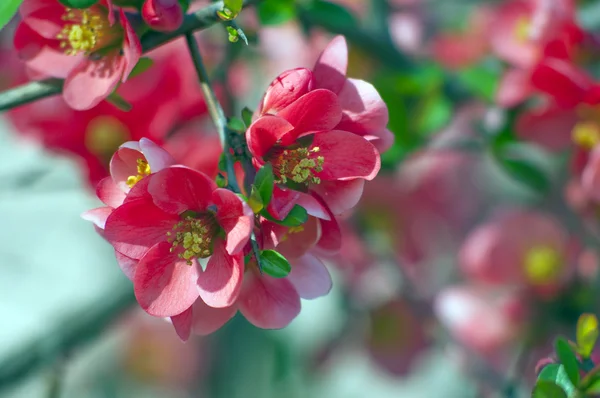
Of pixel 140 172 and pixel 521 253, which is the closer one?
pixel 140 172

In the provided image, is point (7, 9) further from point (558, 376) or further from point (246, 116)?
point (558, 376)

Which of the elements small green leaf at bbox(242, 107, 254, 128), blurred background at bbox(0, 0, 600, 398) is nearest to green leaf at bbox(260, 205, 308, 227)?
small green leaf at bbox(242, 107, 254, 128)

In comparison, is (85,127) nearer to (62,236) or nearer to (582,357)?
(582,357)

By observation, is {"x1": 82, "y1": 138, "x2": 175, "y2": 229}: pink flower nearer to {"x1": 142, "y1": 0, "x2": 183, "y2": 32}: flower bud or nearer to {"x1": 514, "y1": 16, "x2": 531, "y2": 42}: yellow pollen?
{"x1": 142, "y1": 0, "x2": 183, "y2": 32}: flower bud

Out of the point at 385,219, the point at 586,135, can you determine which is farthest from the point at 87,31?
the point at 385,219

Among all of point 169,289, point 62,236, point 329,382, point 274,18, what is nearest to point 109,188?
point 169,289

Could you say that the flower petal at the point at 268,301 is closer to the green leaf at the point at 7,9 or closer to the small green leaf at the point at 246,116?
the small green leaf at the point at 246,116
